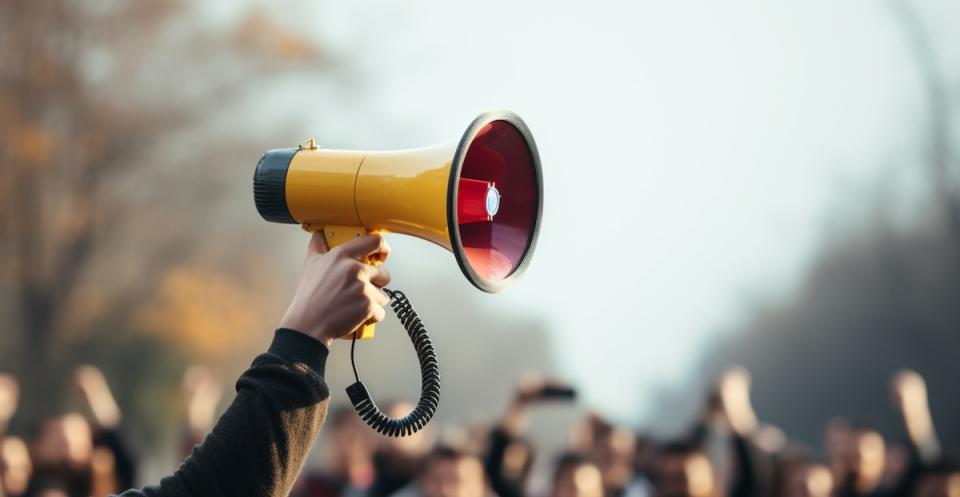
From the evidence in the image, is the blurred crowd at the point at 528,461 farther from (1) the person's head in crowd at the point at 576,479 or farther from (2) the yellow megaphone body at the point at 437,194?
(2) the yellow megaphone body at the point at 437,194

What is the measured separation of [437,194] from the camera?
134cm

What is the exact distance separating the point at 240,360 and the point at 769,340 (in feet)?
19.9

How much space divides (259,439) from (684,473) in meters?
3.13

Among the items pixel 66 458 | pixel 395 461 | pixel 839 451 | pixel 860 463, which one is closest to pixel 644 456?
pixel 839 451

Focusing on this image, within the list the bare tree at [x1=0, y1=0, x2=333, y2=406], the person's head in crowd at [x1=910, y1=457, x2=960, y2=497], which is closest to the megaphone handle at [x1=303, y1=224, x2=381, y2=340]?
the person's head in crowd at [x1=910, y1=457, x2=960, y2=497]

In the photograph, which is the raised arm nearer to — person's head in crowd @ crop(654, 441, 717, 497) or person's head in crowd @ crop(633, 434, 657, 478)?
person's head in crowd @ crop(654, 441, 717, 497)

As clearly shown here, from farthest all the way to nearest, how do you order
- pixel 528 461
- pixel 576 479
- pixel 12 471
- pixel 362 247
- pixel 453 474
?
pixel 528 461
pixel 12 471
pixel 576 479
pixel 453 474
pixel 362 247

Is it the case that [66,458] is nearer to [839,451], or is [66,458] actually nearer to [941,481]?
A: [839,451]

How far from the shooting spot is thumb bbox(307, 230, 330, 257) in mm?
1385

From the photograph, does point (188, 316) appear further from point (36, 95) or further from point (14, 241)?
point (36, 95)

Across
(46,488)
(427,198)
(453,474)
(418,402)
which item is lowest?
(46,488)

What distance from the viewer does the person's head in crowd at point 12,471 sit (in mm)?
3988

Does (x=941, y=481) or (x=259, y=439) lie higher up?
(x=259, y=439)

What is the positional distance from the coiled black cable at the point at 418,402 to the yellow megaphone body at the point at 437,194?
56mm
